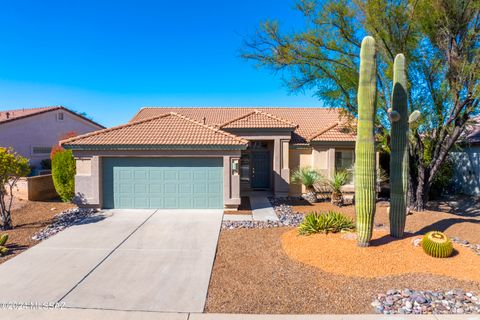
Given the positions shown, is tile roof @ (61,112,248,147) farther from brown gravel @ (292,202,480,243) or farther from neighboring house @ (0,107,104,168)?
neighboring house @ (0,107,104,168)

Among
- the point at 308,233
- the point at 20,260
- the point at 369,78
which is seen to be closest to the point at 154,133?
the point at 20,260

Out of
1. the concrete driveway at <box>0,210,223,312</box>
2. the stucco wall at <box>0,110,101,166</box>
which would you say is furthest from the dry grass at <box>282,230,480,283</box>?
the stucco wall at <box>0,110,101,166</box>

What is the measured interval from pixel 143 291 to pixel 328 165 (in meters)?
11.7

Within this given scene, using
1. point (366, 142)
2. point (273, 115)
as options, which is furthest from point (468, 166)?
point (366, 142)

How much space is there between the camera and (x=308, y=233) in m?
7.75

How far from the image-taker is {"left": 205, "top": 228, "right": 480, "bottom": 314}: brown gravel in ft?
15.3

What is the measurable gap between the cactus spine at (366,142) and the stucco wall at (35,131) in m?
22.7

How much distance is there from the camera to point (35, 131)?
69.5ft

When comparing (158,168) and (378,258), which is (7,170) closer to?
(158,168)

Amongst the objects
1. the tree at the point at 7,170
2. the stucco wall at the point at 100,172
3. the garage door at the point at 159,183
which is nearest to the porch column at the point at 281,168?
the stucco wall at the point at 100,172

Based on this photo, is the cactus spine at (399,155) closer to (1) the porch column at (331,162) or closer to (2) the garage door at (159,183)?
(2) the garage door at (159,183)

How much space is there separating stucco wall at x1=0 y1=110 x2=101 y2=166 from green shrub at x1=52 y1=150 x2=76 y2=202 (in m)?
9.87

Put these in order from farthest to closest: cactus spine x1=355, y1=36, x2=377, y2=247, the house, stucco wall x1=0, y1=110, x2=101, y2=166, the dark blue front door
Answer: stucco wall x1=0, y1=110, x2=101, y2=166 < the dark blue front door < the house < cactus spine x1=355, y1=36, x2=377, y2=247

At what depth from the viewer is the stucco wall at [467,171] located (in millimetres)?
14852
